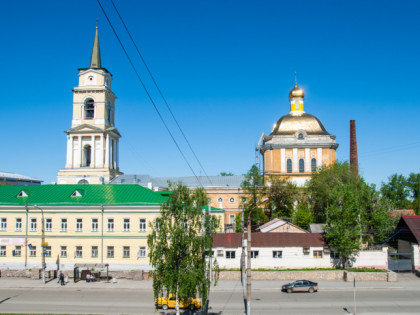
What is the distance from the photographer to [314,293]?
29.8 m

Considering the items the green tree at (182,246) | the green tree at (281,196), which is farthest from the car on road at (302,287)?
the green tree at (281,196)

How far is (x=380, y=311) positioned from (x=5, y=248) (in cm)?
3366

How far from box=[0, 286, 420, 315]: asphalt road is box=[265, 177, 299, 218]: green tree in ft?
86.9

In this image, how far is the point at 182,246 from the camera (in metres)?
20.5

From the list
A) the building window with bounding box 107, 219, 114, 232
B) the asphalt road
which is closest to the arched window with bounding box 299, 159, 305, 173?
the building window with bounding box 107, 219, 114, 232

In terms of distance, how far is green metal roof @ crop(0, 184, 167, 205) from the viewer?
40.5 m

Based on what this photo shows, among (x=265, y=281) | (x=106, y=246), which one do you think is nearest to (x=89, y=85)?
(x=106, y=246)

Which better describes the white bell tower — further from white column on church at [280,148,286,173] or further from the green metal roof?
white column on church at [280,148,286,173]

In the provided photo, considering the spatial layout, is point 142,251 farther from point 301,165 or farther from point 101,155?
point 301,165

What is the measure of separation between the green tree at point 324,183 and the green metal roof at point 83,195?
23728 millimetres

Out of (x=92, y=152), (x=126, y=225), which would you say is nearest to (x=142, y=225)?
(x=126, y=225)

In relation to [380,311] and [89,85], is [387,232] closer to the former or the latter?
[380,311]

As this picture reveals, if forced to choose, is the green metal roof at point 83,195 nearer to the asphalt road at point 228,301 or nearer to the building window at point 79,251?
the building window at point 79,251

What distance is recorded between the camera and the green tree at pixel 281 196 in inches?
2243
